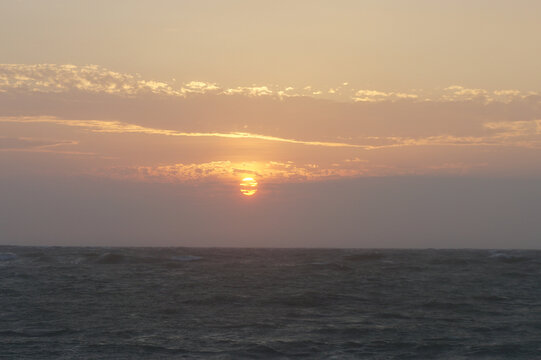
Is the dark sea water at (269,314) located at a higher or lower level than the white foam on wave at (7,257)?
higher

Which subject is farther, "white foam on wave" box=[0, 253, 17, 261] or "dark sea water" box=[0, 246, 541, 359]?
"white foam on wave" box=[0, 253, 17, 261]

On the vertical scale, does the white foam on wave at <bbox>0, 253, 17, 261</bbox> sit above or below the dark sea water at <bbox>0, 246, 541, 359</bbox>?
below

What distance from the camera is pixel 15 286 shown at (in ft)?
172

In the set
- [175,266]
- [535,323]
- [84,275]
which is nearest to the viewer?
[535,323]

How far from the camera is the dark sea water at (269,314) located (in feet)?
92.9

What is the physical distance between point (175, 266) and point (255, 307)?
39987 millimetres

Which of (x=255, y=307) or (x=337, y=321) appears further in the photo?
(x=255, y=307)

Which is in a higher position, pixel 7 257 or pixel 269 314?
pixel 269 314

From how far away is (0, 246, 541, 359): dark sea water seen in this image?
28312mm

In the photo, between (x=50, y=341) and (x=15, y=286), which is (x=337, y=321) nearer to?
(x=50, y=341)

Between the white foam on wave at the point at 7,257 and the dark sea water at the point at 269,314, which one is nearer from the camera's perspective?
the dark sea water at the point at 269,314

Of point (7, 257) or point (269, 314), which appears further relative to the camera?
point (7, 257)

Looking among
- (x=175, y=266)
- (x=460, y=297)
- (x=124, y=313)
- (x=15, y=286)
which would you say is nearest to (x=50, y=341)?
(x=124, y=313)

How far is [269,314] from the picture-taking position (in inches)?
1527
